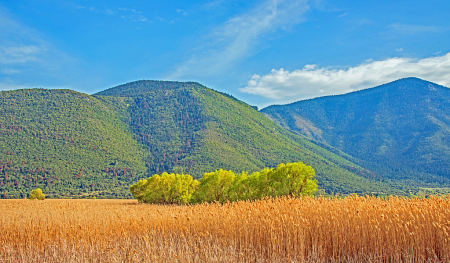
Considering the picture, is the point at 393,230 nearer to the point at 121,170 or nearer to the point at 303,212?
the point at 303,212

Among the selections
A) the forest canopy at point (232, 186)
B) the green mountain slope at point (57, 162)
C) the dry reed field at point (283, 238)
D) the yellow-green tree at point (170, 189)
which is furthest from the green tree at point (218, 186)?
the green mountain slope at point (57, 162)

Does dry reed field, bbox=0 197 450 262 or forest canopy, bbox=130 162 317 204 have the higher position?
dry reed field, bbox=0 197 450 262

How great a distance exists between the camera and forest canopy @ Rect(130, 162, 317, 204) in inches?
1401

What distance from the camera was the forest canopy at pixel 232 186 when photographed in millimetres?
35594

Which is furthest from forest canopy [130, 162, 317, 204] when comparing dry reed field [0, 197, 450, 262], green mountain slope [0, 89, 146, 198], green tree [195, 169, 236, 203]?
green mountain slope [0, 89, 146, 198]

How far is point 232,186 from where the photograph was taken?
4769 centimetres

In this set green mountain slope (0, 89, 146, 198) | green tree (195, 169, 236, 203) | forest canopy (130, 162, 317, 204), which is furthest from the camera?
green mountain slope (0, 89, 146, 198)

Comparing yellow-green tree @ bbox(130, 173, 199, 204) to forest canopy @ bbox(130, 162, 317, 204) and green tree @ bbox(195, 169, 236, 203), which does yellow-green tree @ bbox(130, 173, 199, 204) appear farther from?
green tree @ bbox(195, 169, 236, 203)

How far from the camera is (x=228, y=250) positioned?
282 inches

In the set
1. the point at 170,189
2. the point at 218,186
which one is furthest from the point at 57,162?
the point at 218,186

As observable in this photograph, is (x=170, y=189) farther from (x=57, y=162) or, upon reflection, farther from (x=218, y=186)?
(x=57, y=162)

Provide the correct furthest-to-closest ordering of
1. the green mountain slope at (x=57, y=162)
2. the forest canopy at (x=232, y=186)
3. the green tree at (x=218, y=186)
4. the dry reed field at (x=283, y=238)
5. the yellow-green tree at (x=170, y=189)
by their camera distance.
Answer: the green mountain slope at (x=57, y=162) < the yellow-green tree at (x=170, y=189) < the green tree at (x=218, y=186) < the forest canopy at (x=232, y=186) < the dry reed field at (x=283, y=238)

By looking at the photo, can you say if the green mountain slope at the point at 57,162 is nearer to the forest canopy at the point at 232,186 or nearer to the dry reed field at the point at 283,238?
the forest canopy at the point at 232,186

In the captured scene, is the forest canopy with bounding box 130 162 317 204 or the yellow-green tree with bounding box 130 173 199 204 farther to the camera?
the yellow-green tree with bounding box 130 173 199 204
